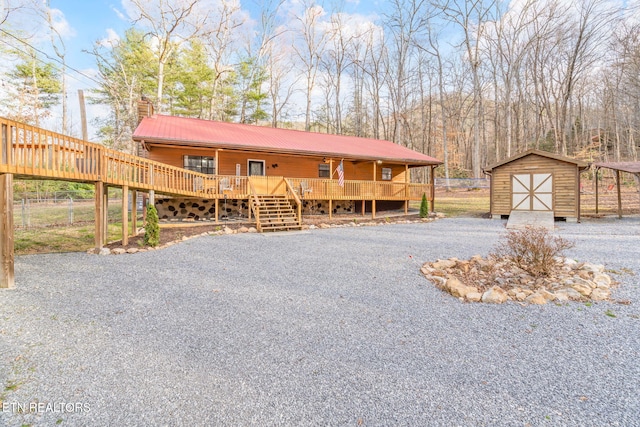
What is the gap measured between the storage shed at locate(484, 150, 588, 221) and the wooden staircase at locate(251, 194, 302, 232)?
9.97 meters

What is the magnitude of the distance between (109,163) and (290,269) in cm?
580

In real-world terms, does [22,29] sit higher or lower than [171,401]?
higher

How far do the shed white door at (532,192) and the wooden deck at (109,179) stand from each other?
388 centimetres

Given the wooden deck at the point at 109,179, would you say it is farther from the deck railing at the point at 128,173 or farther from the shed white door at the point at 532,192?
the shed white door at the point at 532,192

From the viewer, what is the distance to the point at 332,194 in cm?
1445

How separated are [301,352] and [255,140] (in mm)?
12892

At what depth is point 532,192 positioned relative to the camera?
14.0 m

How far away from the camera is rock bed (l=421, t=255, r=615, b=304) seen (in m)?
4.68

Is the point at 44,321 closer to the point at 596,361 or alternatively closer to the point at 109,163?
the point at 109,163

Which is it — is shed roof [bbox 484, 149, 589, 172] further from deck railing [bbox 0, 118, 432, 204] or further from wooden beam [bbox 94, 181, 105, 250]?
wooden beam [bbox 94, 181, 105, 250]

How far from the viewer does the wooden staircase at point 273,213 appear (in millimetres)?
11555

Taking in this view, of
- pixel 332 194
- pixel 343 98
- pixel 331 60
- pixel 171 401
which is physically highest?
pixel 331 60

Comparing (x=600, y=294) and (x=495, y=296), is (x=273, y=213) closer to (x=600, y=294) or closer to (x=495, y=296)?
(x=495, y=296)

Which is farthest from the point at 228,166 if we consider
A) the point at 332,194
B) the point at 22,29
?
the point at 22,29
